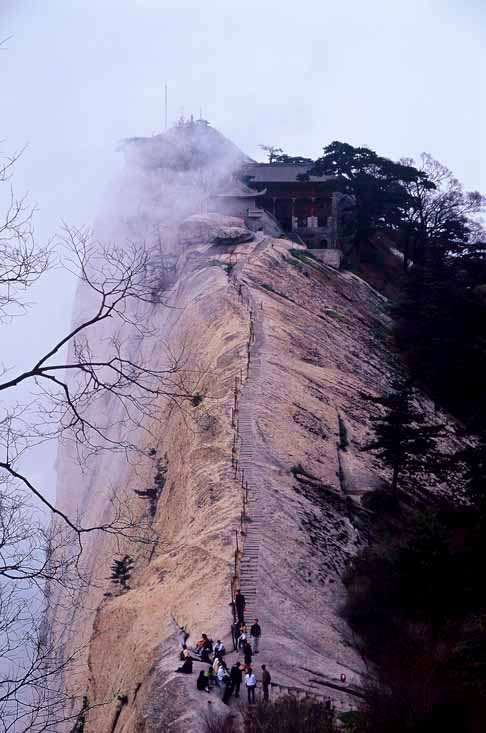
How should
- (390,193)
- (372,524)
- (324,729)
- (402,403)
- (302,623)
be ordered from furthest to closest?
1. (390,193)
2. (402,403)
3. (372,524)
4. (302,623)
5. (324,729)

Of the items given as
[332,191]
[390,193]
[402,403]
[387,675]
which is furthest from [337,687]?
[332,191]

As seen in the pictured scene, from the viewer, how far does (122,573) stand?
23750 mm

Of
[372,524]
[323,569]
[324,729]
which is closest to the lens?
[324,729]

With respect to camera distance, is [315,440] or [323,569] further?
[315,440]

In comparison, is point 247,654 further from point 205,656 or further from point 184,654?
point 184,654

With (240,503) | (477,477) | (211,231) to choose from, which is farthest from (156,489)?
(211,231)

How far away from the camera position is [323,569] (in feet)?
68.0

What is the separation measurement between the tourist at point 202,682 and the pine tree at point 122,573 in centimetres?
905

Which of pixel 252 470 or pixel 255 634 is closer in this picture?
pixel 255 634

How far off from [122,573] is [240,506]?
14.4ft

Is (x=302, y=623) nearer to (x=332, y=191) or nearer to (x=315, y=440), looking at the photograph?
(x=315, y=440)

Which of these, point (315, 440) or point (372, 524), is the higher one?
point (315, 440)

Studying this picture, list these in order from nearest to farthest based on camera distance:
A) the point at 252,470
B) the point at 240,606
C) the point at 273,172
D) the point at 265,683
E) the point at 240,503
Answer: the point at 265,683, the point at 240,606, the point at 240,503, the point at 252,470, the point at 273,172

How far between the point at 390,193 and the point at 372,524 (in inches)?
1186
